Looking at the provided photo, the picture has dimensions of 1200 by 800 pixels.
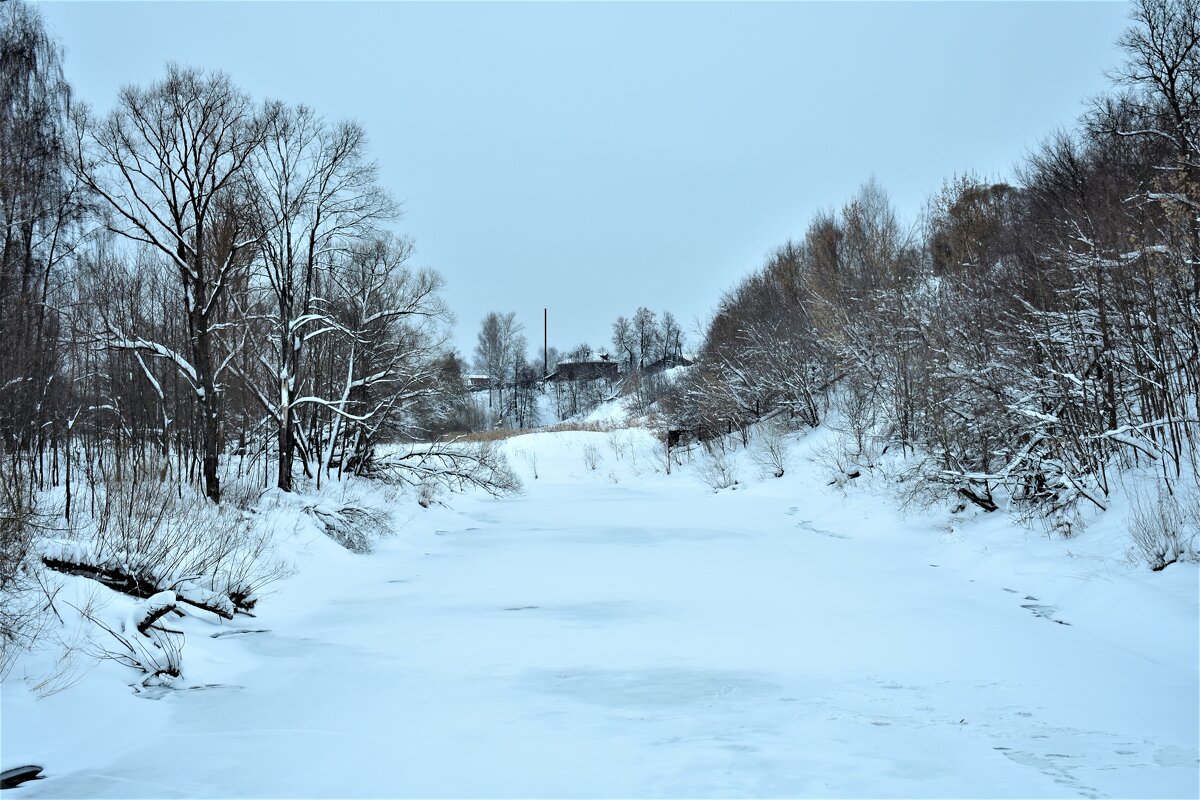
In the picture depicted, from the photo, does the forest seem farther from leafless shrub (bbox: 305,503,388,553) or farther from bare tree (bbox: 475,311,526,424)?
bare tree (bbox: 475,311,526,424)

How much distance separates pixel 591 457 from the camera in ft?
140

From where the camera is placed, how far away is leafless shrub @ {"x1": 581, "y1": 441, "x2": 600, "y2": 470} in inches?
1672

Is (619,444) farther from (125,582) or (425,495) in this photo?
(125,582)

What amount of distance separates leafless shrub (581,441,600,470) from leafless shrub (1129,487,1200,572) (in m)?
33.4

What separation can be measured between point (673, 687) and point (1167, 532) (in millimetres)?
6409

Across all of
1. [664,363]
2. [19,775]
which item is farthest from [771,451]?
[664,363]

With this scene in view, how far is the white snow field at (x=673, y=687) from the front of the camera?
17.1ft

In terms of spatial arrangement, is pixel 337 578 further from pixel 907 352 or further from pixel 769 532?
pixel 907 352

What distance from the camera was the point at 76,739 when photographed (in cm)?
573

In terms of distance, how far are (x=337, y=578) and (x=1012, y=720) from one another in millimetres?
10735

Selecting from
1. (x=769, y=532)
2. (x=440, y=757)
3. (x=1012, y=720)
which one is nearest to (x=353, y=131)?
(x=769, y=532)

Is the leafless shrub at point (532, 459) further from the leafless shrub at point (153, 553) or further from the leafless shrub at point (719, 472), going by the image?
the leafless shrub at point (153, 553)

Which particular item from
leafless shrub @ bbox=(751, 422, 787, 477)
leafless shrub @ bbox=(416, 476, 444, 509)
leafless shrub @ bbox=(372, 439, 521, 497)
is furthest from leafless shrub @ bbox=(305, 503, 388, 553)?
leafless shrub @ bbox=(751, 422, 787, 477)

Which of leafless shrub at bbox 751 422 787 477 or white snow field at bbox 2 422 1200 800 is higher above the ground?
leafless shrub at bbox 751 422 787 477
